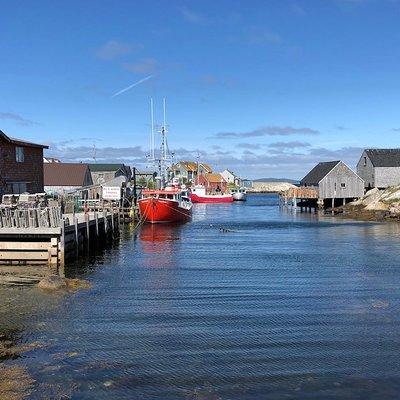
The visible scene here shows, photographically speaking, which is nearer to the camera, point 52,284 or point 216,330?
point 216,330

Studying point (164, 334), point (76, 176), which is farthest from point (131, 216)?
point (164, 334)

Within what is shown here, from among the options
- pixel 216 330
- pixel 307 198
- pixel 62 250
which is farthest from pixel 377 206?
pixel 216 330

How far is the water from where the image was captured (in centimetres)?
1020

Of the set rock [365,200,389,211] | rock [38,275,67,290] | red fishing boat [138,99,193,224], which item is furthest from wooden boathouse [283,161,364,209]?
rock [38,275,67,290]

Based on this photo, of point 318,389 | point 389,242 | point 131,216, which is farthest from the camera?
point 131,216

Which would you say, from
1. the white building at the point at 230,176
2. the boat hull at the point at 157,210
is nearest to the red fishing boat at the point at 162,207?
the boat hull at the point at 157,210

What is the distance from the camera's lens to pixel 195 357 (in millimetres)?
11742

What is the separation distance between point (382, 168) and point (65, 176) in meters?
45.5

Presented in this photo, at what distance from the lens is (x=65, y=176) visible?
69812 millimetres

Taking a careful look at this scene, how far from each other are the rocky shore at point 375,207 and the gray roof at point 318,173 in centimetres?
659

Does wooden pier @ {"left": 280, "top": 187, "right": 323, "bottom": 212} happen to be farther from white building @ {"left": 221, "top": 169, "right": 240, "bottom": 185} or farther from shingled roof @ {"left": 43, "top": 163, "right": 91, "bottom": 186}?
white building @ {"left": 221, "top": 169, "right": 240, "bottom": 185}

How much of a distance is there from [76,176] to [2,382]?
61238mm

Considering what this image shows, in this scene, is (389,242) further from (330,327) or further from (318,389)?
(318,389)

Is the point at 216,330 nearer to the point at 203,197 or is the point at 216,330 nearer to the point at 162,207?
the point at 162,207
